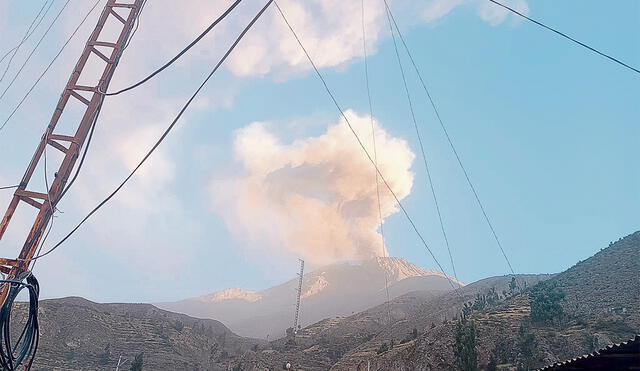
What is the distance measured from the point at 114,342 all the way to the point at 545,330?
176 feet

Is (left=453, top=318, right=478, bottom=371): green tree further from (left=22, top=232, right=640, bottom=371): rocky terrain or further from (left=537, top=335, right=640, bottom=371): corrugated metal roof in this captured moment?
(left=537, top=335, right=640, bottom=371): corrugated metal roof

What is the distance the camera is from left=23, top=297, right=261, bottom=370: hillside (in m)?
55.1

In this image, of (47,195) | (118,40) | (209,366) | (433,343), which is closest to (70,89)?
(118,40)

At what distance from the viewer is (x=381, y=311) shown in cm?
9194

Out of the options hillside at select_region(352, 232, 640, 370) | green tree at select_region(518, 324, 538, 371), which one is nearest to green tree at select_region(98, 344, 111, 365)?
hillside at select_region(352, 232, 640, 370)

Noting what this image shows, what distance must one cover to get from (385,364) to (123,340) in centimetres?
3823

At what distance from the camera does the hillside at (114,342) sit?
181ft

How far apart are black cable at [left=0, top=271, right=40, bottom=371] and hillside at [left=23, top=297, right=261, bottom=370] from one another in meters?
48.1

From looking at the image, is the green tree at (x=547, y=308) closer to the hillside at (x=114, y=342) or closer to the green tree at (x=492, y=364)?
the green tree at (x=492, y=364)

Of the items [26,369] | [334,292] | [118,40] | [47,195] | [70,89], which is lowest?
[26,369]

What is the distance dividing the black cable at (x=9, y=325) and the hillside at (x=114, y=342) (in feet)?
158

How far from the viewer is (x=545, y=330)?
40844 mm

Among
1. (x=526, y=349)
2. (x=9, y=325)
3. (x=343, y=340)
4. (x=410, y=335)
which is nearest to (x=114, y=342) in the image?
(x=343, y=340)

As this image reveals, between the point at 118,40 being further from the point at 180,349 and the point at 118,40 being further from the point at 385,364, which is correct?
the point at 180,349
